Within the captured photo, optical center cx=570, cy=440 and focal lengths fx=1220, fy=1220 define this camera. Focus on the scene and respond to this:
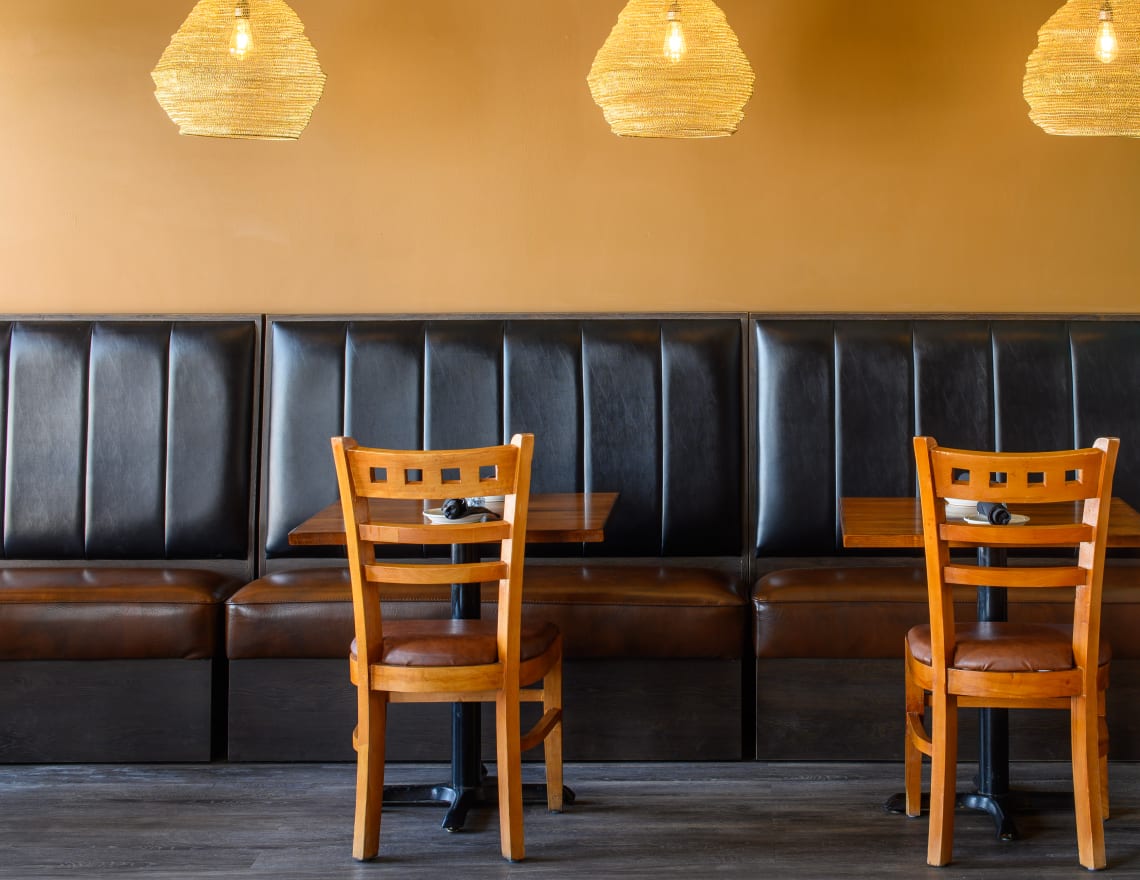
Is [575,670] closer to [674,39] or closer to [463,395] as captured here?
[463,395]

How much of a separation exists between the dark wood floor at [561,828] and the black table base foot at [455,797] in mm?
30

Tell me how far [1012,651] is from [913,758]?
45 cm

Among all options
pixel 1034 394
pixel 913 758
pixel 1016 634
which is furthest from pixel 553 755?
pixel 1034 394

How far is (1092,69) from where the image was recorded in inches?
127

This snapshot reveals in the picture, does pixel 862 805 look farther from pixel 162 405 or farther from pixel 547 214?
pixel 162 405

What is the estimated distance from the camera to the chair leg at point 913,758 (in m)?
2.82

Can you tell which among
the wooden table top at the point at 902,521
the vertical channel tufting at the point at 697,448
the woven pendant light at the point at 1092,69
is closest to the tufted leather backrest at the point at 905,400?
the vertical channel tufting at the point at 697,448

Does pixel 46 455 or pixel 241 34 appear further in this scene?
pixel 46 455

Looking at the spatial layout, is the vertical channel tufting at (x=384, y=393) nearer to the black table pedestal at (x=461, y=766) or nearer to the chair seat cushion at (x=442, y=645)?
the black table pedestal at (x=461, y=766)

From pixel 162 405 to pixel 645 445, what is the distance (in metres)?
1.52

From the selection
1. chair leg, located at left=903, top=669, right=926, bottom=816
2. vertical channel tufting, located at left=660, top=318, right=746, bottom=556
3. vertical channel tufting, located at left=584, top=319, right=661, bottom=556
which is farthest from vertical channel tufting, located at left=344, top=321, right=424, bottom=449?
chair leg, located at left=903, top=669, right=926, bottom=816

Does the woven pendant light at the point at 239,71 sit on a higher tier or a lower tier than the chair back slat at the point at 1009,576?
higher

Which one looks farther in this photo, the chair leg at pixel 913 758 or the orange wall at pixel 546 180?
the orange wall at pixel 546 180

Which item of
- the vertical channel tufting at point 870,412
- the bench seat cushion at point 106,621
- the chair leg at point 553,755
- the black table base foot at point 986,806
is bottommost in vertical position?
the black table base foot at point 986,806
